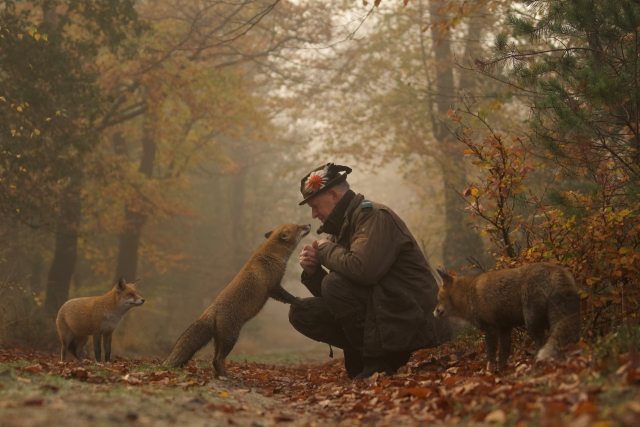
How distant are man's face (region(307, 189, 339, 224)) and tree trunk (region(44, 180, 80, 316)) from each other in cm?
1127

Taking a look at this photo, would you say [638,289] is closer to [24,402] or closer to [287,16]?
[24,402]

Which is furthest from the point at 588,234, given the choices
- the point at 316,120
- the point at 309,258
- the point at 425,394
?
the point at 316,120

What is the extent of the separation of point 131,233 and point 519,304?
20556 millimetres

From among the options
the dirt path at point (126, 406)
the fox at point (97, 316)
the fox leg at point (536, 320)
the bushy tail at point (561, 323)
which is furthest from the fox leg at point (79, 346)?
the bushy tail at point (561, 323)

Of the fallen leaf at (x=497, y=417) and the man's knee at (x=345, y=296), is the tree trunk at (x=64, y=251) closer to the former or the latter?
the man's knee at (x=345, y=296)

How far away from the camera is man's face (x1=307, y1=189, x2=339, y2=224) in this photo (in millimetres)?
7469

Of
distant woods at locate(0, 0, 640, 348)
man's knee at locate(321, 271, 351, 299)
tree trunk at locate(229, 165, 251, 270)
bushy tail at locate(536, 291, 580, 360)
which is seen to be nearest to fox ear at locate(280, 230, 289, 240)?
man's knee at locate(321, 271, 351, 299)

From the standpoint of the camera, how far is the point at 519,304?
17.7ft

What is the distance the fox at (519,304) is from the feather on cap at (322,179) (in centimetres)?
195

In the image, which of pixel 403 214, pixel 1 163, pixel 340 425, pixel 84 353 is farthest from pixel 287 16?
pixel 403 214

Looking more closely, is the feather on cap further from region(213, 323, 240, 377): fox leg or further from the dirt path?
the dirt path

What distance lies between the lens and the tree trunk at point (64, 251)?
1688 cm

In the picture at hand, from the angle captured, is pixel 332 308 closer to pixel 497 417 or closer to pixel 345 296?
pixel 345 296

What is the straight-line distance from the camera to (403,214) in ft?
193
